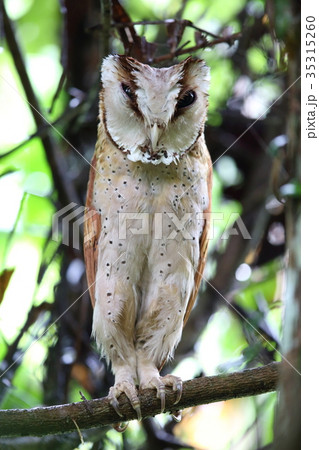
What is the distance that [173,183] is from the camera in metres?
1.52

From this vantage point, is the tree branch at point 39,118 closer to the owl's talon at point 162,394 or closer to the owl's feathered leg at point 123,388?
the owl's feathered leg at point 123,388

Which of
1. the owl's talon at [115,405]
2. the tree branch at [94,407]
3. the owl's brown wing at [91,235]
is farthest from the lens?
the owl's brown wing at [91,235]

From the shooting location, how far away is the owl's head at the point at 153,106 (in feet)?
4.45

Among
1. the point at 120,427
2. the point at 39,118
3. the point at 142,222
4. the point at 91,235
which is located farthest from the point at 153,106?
the point at 120,427

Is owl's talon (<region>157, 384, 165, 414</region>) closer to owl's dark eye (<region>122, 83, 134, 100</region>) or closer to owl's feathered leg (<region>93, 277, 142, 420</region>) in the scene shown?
owl's feathered leg (<region>93, 277, 142, 420</region>)

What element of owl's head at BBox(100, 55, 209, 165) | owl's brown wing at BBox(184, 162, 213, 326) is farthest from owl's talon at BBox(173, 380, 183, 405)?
owl's head at BBox(100, 55, 209, 165)

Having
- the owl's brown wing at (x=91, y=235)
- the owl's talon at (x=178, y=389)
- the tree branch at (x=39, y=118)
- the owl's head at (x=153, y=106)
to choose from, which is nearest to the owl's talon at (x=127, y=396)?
the owl's talon at (x=178, y=389)

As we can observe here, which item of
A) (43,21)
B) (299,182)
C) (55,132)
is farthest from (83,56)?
(299,182)

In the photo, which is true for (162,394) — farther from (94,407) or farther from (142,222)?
(142,222)

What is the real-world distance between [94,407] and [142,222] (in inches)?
19.1

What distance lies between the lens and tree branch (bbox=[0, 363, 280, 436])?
120 cm

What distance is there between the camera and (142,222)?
4.96 ft

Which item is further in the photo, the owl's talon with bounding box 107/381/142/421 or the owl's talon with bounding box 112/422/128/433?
the owl's talon with bounding box 112/422/128/433
